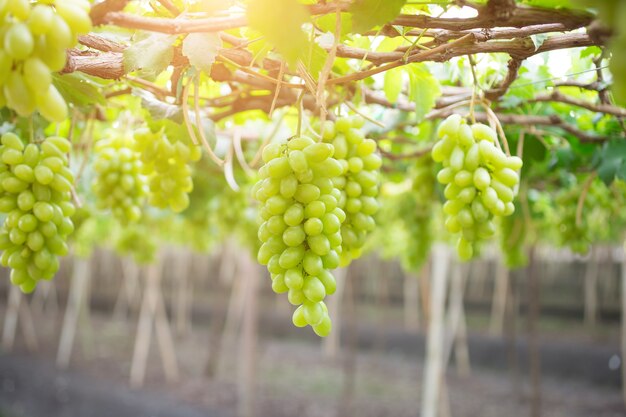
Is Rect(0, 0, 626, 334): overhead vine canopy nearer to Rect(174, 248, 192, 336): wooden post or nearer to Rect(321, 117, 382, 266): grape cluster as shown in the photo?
Rect(321, 117, 382, 266): grape cluster

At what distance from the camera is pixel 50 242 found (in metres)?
0.91

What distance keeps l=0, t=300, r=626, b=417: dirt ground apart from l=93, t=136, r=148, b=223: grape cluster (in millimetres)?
3598

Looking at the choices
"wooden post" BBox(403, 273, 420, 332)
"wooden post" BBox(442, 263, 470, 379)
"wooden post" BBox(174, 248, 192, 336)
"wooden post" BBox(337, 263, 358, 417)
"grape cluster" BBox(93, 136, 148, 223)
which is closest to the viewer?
"grape cluster" BBox(93, 136, 148, 223)

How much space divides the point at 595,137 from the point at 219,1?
1.22 meters

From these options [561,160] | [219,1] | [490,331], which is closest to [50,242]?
[219,1]

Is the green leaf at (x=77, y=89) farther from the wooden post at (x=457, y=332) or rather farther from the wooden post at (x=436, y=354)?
the wooden post at (x=457, y=332)

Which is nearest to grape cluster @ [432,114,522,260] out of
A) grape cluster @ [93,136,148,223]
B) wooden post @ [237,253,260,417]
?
grape cluster @ [93,136,148,223]

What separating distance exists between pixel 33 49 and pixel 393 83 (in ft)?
2.90

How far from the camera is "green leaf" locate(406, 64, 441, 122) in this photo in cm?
119

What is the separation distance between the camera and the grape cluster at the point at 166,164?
1.20 m

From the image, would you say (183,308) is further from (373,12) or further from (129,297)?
(373,12)

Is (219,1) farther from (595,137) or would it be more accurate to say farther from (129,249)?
(129,249)

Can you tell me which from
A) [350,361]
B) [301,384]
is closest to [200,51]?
[350,361]

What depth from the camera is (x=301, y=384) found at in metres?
5.87
